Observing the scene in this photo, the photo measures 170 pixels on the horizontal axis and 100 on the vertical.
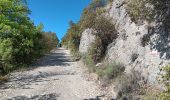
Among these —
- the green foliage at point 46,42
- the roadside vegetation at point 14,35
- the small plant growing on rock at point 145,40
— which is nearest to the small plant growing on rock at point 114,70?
the small plant growing on rock at point 145,40

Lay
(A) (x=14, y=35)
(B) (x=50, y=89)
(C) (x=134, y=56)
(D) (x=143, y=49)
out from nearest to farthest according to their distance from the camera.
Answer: (D) (x=143, y=49) < (C) (x=134, y=56) < (B) (x=50, y=89) < (A) (x=14, y=35)

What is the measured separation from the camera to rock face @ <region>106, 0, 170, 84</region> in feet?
41.4

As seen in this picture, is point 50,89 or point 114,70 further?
point 114,70

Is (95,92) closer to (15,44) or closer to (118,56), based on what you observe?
(118,56)

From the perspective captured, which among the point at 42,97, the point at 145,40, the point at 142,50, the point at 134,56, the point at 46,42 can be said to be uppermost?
the point at 46,42

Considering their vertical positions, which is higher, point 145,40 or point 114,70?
point 145,40

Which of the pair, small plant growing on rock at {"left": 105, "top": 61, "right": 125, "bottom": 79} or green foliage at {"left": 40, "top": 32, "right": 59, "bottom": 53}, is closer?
small plant growing on rock at {"left": 105, "top": 61, "right": 125, "bottom": 79}

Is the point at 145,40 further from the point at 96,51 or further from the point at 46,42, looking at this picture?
the point at 46,42

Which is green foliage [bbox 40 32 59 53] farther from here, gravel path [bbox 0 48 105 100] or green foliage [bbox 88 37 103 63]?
gravel path [bbox 0 48 105 100]

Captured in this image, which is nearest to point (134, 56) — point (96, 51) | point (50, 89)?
point (50, 89)

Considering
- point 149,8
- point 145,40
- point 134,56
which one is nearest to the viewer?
point 149,8

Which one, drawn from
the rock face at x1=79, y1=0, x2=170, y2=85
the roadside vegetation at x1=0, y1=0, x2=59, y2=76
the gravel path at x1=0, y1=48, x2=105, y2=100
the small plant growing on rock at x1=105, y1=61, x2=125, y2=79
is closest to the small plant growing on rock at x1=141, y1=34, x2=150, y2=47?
the rock face at x1=79, y1=0, x2=170, y2=85

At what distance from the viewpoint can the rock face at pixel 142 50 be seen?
12633 millimetres

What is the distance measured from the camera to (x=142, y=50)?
48.1 ft
